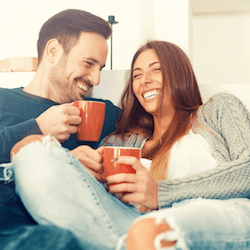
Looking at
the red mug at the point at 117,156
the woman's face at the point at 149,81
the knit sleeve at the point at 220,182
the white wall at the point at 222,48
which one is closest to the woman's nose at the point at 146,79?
the woman's face at the point at 149,81

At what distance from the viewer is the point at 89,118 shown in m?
0.90

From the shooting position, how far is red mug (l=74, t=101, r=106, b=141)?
2.95ft

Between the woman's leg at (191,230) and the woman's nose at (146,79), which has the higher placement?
the woman's nose at (146,79)

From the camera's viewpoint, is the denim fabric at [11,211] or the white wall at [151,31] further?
the white wall at [151,31]

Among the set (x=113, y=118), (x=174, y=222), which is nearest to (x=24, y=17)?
(x=113, y=118)

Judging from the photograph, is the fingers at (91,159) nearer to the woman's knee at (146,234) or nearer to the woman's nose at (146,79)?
the woman's knee at (146,234)

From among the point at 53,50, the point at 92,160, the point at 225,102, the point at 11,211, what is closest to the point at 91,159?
the point at 92,160

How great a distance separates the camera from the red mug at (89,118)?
0.90 metres

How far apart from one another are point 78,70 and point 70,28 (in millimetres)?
200

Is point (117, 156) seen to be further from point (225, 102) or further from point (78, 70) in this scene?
point (78, 70)

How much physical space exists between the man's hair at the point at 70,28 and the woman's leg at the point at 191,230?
967mm

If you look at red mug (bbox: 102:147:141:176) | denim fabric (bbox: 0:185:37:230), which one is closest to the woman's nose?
red mug (bbox: 102:147:141:176)

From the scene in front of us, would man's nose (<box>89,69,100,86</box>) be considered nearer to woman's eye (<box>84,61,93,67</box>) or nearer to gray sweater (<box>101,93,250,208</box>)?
woman's eye (<box>84,61,93,67</box>)

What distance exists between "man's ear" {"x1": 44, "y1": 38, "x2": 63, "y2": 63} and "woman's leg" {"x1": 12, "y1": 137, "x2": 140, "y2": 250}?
0.74 meters
